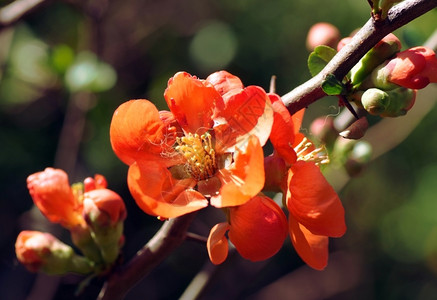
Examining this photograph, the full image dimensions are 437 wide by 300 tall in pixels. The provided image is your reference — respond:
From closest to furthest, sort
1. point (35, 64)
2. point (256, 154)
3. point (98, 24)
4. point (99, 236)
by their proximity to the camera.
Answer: point (256, 154)
point (99, 236)
point (98, 24)
point (35, 64)

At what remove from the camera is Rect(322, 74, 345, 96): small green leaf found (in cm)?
77

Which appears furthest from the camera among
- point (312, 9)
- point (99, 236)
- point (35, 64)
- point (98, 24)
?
point (312, 9)

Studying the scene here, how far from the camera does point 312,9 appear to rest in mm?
A: 2896

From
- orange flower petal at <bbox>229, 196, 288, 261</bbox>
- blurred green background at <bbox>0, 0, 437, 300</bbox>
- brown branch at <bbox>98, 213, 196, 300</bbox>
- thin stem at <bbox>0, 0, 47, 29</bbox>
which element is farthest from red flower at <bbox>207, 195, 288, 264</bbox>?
blurred green background at <bbox>0, 0, 437, 300</bbox>

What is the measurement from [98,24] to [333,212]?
1464 mm

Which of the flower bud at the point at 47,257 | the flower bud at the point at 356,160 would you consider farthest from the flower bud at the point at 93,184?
the flower bud at the point at 356,160

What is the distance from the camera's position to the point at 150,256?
3.11ft

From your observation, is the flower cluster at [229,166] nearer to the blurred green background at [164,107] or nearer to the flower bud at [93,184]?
the flower bud at [93,184]

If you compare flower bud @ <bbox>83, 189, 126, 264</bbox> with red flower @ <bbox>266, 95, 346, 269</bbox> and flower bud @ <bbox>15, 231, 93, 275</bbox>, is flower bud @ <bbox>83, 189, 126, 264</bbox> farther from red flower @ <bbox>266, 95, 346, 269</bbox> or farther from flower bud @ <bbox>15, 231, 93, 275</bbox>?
red flower @ <bbox>266, 95, 346, 269</bbox>

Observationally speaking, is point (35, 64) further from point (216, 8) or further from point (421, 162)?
point (421, 162)

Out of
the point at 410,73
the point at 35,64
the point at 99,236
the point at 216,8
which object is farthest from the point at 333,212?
the point at 216,8

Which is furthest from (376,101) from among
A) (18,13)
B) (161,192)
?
(18,13)

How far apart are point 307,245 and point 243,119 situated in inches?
8.3

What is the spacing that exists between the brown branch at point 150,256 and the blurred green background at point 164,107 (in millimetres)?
1483
